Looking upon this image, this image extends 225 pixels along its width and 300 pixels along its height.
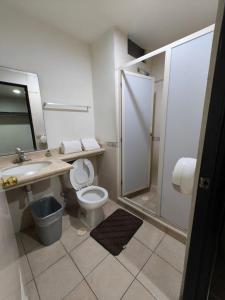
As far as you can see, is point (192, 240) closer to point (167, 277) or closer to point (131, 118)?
point (167, 277)

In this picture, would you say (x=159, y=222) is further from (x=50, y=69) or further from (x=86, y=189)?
(x=50, y=69)

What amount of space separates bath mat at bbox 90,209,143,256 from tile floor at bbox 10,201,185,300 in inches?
2.2

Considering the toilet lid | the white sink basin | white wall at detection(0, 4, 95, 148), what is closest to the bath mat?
the toilet lid

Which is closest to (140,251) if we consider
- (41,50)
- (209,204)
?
(209,204)

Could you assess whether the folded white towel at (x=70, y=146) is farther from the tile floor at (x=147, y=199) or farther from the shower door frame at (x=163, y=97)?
the tile floor at (x=147, y=199)

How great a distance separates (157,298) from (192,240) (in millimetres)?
674

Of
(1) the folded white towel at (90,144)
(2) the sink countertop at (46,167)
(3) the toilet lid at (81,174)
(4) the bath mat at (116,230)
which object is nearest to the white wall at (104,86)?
(1) the folded white towel at (90,144)

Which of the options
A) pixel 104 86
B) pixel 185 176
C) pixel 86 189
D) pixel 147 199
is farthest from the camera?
pixel 147 199

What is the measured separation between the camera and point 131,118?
6.53 ft

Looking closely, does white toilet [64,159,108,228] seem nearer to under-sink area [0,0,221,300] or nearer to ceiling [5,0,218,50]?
under-sink area [0,0,221,300]

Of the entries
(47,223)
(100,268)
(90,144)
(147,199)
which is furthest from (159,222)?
(90,144)

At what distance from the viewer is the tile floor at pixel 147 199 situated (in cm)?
210

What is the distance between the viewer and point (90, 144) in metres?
2.07

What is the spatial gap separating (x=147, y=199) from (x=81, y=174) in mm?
1176
